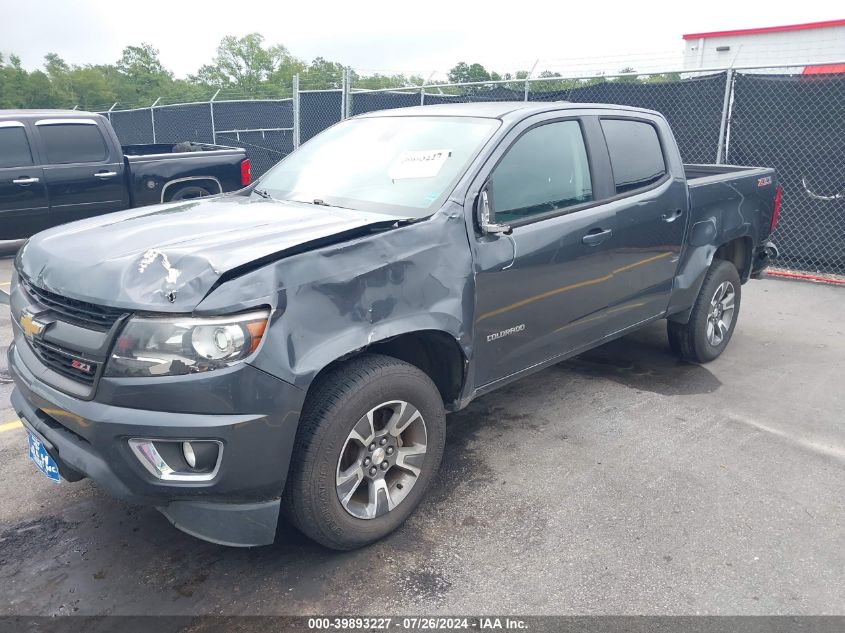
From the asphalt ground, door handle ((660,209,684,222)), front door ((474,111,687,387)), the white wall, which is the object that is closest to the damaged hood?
front door ((474,111,687,387))

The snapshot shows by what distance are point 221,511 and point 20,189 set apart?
715 centimetres

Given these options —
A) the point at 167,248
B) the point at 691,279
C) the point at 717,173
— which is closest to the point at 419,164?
the point at 167,248

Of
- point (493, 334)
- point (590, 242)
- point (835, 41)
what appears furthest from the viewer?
point (835, 41)

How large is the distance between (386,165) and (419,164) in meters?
0.23

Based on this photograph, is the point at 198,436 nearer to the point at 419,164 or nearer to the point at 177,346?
the point at 177,346

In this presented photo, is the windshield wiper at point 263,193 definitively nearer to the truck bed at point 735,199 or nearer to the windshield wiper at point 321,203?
the windshield wiper at point 321,203

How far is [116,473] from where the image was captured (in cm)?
241

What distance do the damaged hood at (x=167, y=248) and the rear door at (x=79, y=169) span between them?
5.71m

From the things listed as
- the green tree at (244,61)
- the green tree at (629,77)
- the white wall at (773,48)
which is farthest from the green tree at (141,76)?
the green tree at (629,77)

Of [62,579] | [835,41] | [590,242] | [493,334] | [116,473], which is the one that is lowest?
[62,579]

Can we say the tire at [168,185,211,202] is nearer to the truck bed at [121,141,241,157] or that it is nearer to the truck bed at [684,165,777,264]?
the truck bed at [121,141,241,157]

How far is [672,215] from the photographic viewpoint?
4.44 meters

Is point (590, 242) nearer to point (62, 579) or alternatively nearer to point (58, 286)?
point (58, 286)

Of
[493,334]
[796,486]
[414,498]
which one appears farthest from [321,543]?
[796,486]
